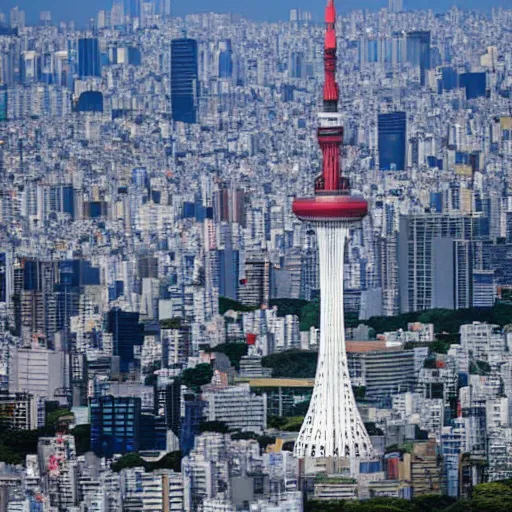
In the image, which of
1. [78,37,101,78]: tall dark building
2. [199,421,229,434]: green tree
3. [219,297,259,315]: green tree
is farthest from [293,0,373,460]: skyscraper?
[78,37,101,78]: tall dark building

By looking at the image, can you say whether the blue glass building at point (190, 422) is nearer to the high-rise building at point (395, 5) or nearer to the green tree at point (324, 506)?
the green tree at point (324, 506)

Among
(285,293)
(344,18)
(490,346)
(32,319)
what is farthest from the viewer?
(344,18)

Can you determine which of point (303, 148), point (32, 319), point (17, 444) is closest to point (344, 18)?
point (303, 148)

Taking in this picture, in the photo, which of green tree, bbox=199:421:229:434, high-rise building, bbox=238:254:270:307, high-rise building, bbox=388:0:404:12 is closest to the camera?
green tree, bbox=199:421:229:434

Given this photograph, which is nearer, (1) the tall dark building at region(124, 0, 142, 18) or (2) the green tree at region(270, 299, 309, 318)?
(2) the green tree at region(270, 299, 309, 318)

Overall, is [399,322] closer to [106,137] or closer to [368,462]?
[368,462]

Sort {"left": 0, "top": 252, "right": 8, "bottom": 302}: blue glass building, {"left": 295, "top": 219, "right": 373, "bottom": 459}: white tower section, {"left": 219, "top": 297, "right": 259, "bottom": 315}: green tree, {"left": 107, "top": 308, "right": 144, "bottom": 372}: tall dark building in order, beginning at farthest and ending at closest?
{"left": 0, "top": 252, "right": 8, "bottom": 302}: blue glass building → {"left": 219, "top": 297, "right": 259, "bottom": 315}: green tree → {"left": 107, "top": 308, "right": 144, "bottom": 372}: tall dark building → {"left": 295, "top": 219, "right": 373, "bottom": 459}: white tower section

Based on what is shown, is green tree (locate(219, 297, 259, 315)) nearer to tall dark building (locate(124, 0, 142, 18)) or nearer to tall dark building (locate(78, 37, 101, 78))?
tall dark building (locate(124, 0, 142, 18))
